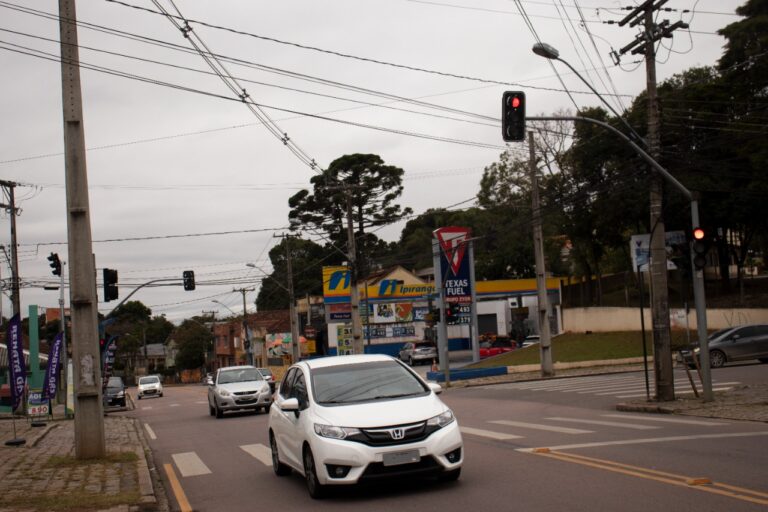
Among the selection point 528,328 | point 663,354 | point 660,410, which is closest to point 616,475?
point 660,410

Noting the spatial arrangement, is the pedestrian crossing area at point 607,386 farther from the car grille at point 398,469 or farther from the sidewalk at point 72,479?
the car grille at point 398,469

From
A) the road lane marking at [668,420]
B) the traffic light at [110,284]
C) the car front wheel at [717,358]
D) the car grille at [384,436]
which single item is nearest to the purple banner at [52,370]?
the traffic light at [110,284]

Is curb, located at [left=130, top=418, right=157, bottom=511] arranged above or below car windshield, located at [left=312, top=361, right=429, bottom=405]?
below

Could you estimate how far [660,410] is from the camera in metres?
18.5

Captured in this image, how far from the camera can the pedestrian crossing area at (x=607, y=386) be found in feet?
78.9

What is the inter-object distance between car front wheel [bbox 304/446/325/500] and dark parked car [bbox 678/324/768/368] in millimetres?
25178

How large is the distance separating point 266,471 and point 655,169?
1194 cm

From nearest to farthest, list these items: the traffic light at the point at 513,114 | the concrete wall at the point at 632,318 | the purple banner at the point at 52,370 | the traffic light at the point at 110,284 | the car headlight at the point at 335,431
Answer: the car headlight at the point at 335,431 → the traffic light at the point at 513,114 → the traffic light at the point at 110,284 → the purple banner at the point at 52,370 → the concrete wall at the point at 632,318

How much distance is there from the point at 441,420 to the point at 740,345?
85.0ft

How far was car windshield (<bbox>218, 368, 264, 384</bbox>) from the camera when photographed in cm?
2650

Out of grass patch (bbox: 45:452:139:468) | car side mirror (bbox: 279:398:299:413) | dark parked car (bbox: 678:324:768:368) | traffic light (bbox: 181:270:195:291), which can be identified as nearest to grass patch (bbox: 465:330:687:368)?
dark parked car (bbox: 678:324:768:368)

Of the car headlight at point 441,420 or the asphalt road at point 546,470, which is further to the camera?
the car headlight at point 441,420

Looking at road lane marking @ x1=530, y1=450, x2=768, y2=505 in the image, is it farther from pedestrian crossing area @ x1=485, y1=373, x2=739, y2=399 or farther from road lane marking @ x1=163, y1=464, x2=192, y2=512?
pedestrian crossing area @ x1=485, y1=373, x2=739, y2=399

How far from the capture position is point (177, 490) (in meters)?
11.2
